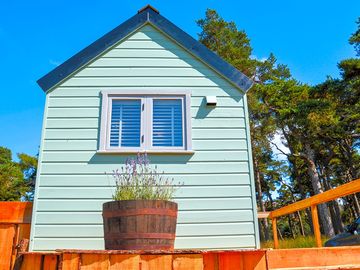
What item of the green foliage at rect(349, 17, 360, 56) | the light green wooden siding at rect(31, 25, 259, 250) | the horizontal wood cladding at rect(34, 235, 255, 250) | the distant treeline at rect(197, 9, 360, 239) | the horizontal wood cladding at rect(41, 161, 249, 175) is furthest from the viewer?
the distant treeline at rect(197, 9, 360, 239)

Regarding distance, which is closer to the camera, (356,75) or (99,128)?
(99,128)

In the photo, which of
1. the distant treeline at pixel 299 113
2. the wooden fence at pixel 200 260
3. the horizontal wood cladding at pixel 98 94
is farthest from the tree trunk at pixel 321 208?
the wooden fence at pixel 200 260

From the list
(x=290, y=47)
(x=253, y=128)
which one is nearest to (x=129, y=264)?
(x=290, y=47)

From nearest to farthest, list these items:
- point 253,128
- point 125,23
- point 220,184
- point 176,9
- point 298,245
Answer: point 220,184
point 125,23
point 176,9
point 298,245
point 253,128

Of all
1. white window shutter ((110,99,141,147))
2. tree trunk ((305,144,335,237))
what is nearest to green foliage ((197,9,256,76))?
tree trunk ((305,144,335,237))

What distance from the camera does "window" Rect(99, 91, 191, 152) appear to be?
4117mm

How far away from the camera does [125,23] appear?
4.71m

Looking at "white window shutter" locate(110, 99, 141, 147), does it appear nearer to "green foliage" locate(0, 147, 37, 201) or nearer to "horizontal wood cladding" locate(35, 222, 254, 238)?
"horizontal wood cladding" locate(35, 222, 254, 238)

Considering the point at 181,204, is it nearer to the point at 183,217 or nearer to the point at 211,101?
the point at 183,217

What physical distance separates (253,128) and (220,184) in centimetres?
1659

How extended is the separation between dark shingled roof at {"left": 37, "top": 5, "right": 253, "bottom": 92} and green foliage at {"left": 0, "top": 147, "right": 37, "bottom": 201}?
53.9ft

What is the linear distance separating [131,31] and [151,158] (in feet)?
6.99

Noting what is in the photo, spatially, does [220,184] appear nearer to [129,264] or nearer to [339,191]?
[339,191]

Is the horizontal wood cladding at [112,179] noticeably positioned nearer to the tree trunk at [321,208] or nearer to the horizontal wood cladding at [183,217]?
the horizontal wood cladding at [183,217]
